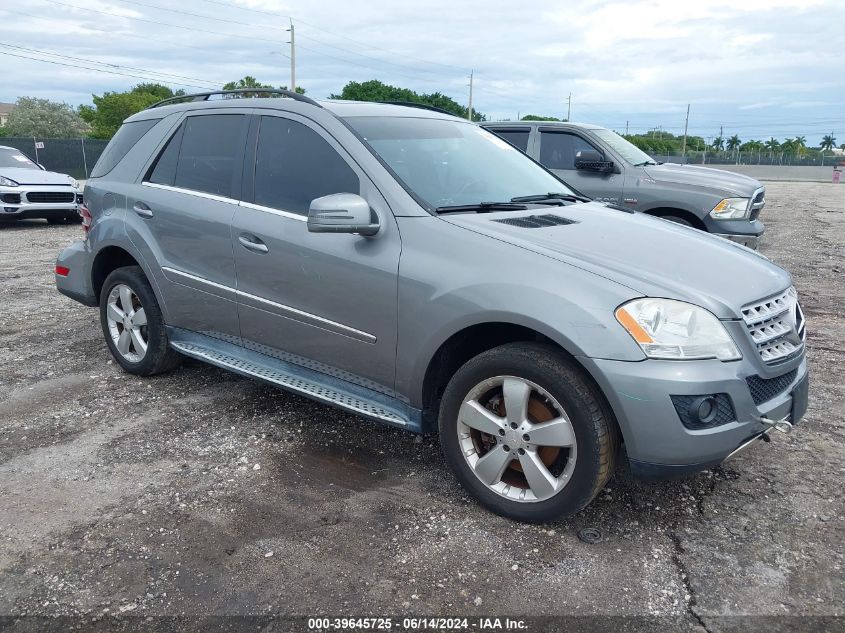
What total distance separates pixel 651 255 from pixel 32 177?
42.5 ft

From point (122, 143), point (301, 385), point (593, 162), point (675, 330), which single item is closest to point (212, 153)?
point (122, 143)

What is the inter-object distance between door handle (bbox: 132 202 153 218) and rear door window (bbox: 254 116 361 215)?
95cm

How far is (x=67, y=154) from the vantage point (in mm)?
29828

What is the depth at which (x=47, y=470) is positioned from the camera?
11.5 feet

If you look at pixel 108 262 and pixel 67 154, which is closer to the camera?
pixel 108 262

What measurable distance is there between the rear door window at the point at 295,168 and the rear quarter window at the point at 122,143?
1.25m

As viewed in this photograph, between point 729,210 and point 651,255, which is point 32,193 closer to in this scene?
point 729,210

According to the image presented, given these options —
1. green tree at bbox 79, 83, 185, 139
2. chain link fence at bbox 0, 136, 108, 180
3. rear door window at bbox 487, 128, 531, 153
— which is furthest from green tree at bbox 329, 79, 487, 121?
rear door window at bbox 487, 128, 531, 153

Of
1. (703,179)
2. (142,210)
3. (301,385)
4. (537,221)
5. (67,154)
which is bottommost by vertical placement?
(301,385)

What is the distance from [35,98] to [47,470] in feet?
232

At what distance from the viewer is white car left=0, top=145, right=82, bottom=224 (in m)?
12.4

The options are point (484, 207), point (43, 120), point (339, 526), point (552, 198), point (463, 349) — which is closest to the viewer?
point (339, 526)

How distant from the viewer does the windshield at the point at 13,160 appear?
13.3 m

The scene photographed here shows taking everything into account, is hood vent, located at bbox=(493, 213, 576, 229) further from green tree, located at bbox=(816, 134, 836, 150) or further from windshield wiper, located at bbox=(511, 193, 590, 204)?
green tree, located at bbox=(816, 134, 836, 150)
